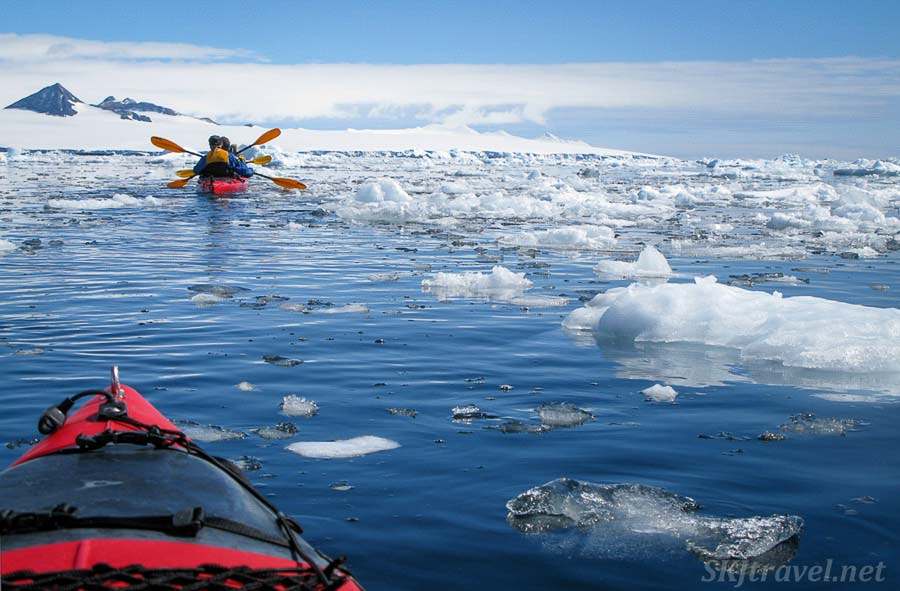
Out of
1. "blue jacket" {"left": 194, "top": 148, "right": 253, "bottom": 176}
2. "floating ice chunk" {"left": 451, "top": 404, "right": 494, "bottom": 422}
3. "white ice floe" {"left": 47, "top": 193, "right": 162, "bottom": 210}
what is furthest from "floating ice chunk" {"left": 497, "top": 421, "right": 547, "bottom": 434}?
"blue jacket" {"left": 194, "top": 148, "right": 253, "bottom": 176}

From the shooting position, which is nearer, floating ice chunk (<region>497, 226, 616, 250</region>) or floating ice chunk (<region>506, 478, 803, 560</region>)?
floating ice chunk (<region>506, 478, 803, 560</region>)

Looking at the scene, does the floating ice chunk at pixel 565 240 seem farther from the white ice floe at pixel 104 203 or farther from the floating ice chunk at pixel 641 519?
the floating ice chunk at pixel 641 519

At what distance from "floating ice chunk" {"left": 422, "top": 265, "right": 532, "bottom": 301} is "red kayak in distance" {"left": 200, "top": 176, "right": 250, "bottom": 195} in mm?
13110

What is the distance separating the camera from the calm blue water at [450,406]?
3.46 m

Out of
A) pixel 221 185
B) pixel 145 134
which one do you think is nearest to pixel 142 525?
pixel 221 185

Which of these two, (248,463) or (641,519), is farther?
(248,463)

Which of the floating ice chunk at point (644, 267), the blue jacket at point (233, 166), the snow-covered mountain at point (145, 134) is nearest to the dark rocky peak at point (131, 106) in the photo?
the snow-covered mountain at point (145, 134)

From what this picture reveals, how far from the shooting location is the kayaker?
21.7 m

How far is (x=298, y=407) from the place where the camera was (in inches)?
206

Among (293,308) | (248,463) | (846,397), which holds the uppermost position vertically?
(293,308)

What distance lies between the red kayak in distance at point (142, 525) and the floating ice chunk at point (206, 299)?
5.91 metres

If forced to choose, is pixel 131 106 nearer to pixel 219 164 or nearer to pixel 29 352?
pixel 219 164

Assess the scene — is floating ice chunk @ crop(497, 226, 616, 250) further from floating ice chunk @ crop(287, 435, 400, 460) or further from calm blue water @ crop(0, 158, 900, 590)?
floating ice chunk @ crop(287, 435, 400, 460)

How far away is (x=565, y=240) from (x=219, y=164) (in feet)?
35.0
